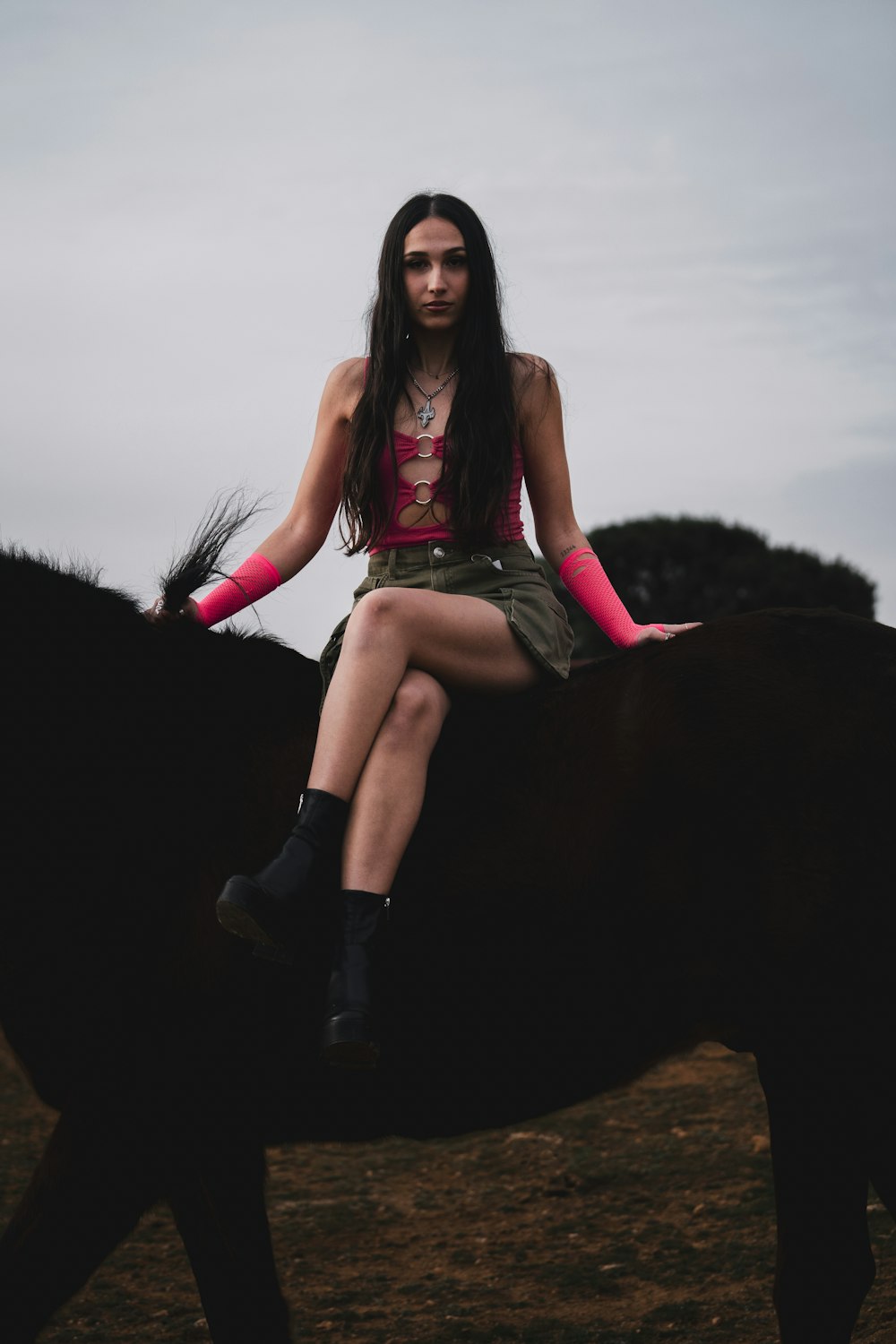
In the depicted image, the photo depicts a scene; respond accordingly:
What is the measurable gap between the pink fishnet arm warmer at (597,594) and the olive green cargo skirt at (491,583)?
0.13 metres

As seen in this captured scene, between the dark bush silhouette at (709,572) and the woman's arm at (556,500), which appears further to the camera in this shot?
the dark bush silhouette at (709,572)

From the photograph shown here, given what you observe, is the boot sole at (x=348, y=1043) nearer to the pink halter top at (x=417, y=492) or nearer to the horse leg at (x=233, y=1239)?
the horse leg at (x=233, y=1239)

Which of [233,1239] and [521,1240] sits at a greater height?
[233,1239]

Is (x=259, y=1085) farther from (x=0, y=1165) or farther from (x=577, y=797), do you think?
(x=0, y=1165)

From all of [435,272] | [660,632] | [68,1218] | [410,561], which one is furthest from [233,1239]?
[435,272]

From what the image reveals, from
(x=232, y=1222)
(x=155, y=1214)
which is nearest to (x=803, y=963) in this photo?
(x=232, y=1222)

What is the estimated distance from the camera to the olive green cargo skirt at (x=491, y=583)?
2.96 metres

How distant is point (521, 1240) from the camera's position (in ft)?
16.2

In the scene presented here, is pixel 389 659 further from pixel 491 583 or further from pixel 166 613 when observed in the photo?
pixel 166 613

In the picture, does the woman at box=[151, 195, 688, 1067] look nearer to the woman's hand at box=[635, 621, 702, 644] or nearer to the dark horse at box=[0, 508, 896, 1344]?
the woman's hand at box=[635, 621, 702, 644]

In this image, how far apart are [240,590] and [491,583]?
2.14ft

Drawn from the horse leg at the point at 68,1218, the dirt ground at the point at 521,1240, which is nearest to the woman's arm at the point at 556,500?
the horse leg at the point at 68,1218

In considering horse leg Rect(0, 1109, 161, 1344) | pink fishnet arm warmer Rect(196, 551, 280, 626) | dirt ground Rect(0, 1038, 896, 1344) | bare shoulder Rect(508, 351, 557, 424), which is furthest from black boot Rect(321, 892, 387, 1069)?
dirt ground Rect(0, 1038, 896, 1344)

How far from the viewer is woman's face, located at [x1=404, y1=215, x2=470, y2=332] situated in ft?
10.1
